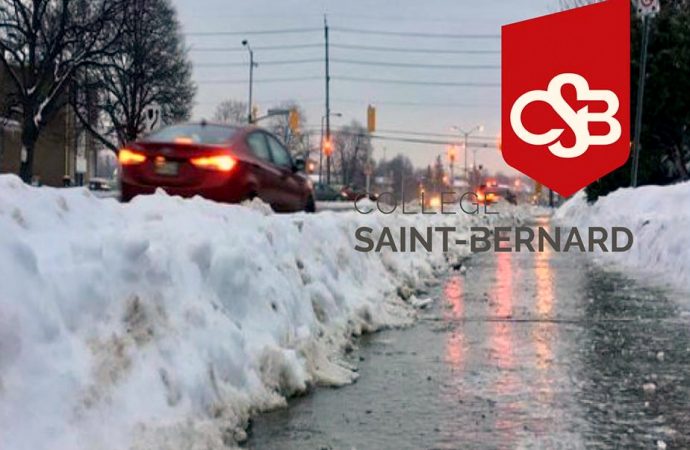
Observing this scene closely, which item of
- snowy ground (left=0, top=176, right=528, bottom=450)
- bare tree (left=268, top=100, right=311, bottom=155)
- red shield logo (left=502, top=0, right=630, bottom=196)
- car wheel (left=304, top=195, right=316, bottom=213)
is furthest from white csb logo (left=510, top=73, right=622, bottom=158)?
bare tree (left=268, top=100, right=311, bottom=155)

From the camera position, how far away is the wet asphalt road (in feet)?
16.2

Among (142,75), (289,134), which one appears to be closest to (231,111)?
(289,134)

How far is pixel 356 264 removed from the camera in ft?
32.9

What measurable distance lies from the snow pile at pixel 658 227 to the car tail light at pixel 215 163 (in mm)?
6648

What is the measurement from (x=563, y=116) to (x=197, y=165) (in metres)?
13.0

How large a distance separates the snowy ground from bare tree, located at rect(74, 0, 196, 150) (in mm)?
31288

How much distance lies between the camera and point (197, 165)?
10117 mm

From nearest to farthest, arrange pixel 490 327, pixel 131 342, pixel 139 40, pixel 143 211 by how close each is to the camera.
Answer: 1. pixel 131 342
2. pixel 143 211
3. pixel 490 327
4. pixel 139 40

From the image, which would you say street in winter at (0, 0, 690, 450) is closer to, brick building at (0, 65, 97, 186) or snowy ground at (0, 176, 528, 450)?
snowy ground at (0, 176, 528, 450)

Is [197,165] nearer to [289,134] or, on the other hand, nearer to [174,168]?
[174,168]

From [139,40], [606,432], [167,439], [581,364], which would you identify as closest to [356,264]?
[581,364]

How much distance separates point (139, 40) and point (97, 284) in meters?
37.9

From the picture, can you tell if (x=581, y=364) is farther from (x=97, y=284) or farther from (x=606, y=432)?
(x=97, y=284)

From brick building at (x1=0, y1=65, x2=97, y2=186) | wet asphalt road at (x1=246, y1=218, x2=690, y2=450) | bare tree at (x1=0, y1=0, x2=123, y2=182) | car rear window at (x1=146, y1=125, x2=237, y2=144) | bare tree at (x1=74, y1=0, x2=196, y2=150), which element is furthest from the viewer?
brick building at (x1=0, y1=65, x2=97, y2=186)
